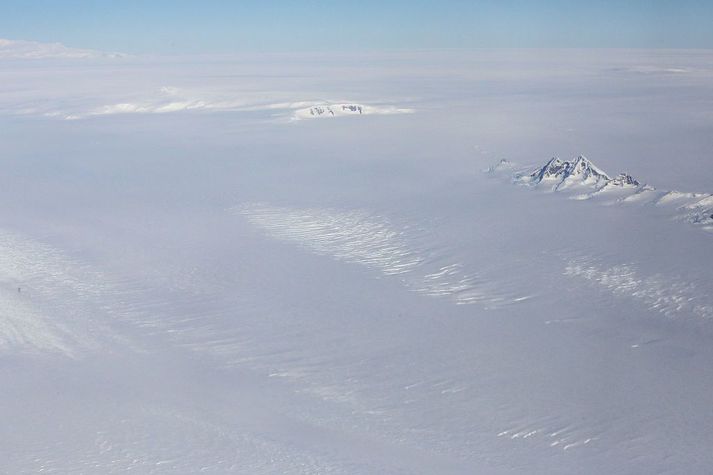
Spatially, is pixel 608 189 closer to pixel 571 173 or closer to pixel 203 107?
pixel 571 173

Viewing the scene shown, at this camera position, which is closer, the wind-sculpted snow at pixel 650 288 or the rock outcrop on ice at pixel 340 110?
the wind-sculpted snow at pixel 650 288

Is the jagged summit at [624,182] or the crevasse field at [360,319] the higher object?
the jagged summit at [624,182]

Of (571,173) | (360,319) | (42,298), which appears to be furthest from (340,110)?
(360,319)

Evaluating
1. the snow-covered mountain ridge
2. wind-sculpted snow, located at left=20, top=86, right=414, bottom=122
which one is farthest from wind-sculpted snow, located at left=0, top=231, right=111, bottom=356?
wind-sculpted snow, located at left=20, top=86, right=414, bottom=122

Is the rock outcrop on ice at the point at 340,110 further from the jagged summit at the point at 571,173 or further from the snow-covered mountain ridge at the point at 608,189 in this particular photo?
the jagged summit at the point at 571,173

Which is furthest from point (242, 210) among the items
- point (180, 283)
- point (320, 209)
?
point (180, 283)

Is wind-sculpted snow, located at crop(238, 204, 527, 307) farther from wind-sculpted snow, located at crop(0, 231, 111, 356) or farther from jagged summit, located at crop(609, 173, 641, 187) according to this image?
jagged summit, located at crop(609, 173, 641, 187)

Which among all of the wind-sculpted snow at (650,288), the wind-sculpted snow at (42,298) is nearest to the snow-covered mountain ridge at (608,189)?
the wind-sculpted snow at (650,288)
